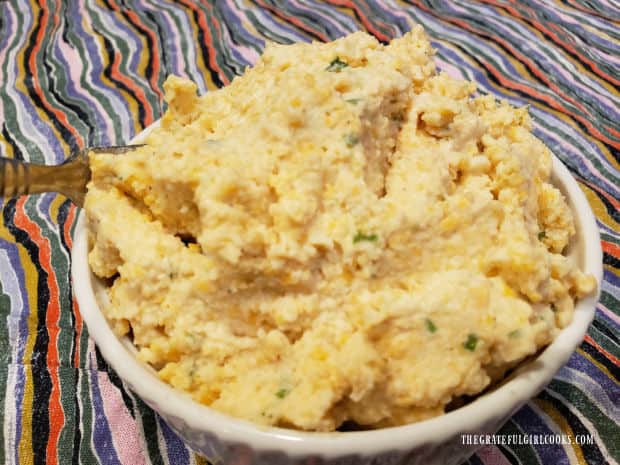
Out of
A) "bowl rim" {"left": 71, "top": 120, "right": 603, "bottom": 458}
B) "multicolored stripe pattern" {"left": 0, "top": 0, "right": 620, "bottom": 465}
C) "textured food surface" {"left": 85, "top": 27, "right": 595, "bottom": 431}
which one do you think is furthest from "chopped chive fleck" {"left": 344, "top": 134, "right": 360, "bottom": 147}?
"multicolored stripe pattern" {"left": 0, "top": 0, "right": 620, "bottom": 465}

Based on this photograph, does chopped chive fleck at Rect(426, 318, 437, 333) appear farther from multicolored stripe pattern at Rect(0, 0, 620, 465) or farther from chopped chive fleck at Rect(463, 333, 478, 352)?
multicolored stripe pattern at Rect(0, 0, 620, 465)

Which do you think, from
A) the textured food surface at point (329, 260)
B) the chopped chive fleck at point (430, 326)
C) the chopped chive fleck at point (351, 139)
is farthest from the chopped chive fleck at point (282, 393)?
the chopped chive fleck at point (351, 139)

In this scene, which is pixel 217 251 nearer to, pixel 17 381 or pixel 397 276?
pixel 397 276

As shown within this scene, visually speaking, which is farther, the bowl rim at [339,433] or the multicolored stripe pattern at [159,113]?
the multicolored stripe pattern at [159,113]

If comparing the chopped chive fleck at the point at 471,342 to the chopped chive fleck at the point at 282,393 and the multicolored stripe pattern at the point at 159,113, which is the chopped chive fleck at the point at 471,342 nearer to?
the chopped chive fleck at the point at 282,393

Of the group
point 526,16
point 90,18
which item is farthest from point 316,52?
point 90,18

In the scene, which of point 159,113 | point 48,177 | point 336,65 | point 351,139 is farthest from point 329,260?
point 159,113
